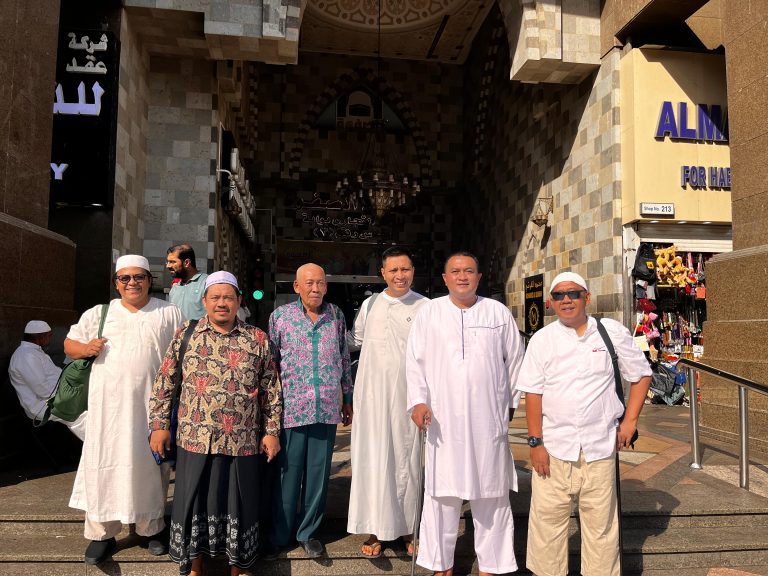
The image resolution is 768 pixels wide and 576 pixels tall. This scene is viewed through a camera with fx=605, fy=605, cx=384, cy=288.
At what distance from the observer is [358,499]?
11.2ft

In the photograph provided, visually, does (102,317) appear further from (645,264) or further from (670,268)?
(670,268)

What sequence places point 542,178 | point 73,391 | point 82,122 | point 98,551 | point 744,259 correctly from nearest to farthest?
point 98,551 → point 73,391 → point 744,259 → point 82,122 → point 542,178

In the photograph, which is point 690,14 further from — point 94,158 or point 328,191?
point 328,191

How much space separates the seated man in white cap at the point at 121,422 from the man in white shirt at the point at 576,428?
2.01 m

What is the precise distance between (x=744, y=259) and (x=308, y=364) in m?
4.58

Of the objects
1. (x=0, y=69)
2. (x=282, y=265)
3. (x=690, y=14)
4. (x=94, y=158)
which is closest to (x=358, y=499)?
(x=0, y=69)

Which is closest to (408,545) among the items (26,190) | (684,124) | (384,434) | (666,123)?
(384,434)

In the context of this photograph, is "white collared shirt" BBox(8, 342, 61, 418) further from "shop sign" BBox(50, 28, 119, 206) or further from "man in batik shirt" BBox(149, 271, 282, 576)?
"shop sign" BBox(50, 28, 119, 206)

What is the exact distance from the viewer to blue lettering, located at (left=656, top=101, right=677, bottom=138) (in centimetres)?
857

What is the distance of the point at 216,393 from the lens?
9.83 ft

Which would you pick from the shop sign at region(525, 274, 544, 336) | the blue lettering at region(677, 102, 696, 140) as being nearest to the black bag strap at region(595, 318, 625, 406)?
the blue lettering at region(677, 102, 696, 140)

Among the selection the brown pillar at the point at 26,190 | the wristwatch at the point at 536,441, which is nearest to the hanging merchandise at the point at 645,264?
the wristwatch at the point at 536,441

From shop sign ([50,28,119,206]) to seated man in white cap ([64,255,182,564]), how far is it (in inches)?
187

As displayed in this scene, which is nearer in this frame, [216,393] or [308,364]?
[216,393]
